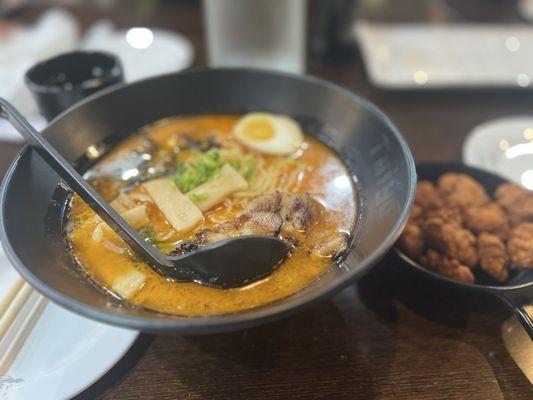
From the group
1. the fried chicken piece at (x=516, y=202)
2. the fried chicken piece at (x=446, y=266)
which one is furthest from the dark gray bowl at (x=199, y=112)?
the fried chicken piece at (x=516, y=202)

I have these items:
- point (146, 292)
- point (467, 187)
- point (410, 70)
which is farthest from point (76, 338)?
point (410, 70)

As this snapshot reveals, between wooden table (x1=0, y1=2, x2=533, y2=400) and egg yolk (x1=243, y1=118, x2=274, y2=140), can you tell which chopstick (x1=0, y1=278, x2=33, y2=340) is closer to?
wooden table (x1=0, y1=2, x2=533, y2=400)

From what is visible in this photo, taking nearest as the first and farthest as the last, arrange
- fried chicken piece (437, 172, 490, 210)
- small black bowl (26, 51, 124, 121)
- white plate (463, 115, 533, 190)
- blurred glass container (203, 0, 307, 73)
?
fried chicken piece (437, 172, 490, 210), small black bowl (26, 51, 124, 121), white plate (463, 115, 533, 190), blurred glass container (203, 0, 307, 73)

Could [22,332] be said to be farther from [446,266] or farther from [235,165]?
[446,266]

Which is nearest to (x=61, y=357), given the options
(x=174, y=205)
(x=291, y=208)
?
(x=174, y=205)

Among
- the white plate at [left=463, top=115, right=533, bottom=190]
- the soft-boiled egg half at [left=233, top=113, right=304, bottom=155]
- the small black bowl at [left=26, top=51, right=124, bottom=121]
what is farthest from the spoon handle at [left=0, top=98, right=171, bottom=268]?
the white plate at [left=463, top=115, right=533, bottom=190]

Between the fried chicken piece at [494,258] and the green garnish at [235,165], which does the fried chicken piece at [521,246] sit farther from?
the green garnish at [235,165]
